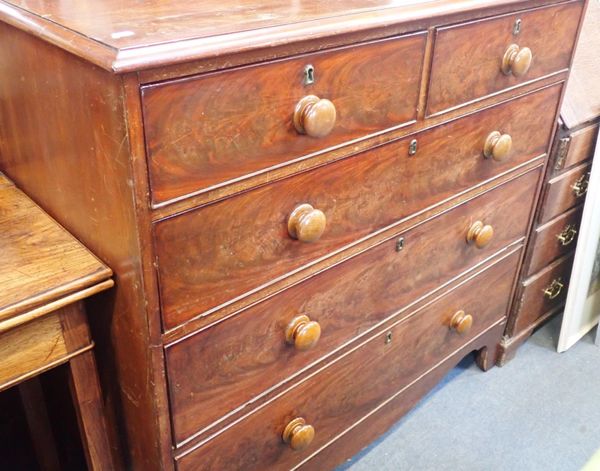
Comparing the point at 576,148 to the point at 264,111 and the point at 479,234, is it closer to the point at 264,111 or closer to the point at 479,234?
the point at 479,234

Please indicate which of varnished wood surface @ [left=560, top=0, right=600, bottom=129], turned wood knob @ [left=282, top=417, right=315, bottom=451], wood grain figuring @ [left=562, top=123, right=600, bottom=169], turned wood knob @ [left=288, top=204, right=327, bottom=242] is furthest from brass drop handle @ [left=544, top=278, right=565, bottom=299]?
turned wood knob @ [left=288, top=204, right=327, bottom=242]

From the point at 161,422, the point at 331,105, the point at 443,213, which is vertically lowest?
the point at 161,422

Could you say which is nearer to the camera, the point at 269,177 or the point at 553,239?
the point at 269,177

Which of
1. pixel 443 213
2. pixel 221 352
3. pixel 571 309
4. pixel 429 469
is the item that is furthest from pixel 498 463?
pixel 221 352

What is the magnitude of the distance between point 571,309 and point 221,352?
1.18 metres

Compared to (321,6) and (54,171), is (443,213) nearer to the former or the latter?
(321,6)

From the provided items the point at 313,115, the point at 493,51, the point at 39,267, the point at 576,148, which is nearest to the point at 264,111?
the point at 313,115

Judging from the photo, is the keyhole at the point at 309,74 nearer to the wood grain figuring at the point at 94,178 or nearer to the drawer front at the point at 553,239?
the wood grain figuring at the point at 94,178

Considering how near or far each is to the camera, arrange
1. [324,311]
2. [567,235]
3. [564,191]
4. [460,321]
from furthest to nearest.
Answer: [567,235], [564,191], [460,321], [324,311]

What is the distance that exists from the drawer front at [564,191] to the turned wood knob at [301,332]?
0.78 metres

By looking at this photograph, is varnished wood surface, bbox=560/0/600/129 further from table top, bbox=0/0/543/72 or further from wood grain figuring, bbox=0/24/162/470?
wood grain figuring, bbox=0/24/162/470

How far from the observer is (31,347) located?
0.85 meters

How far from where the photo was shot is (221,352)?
934 millimetres

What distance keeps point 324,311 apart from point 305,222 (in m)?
0.23
